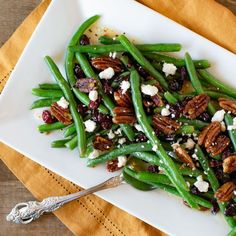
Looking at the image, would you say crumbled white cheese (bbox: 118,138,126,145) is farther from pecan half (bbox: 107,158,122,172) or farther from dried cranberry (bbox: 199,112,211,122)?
Result: dried cranberry (bbox: 199,112,211,122)

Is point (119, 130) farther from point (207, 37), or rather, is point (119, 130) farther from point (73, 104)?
point (207, 37)

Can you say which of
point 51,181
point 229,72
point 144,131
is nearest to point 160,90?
point 144,131

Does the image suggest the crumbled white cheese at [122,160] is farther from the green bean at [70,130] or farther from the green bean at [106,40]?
the green bean at [106,40]

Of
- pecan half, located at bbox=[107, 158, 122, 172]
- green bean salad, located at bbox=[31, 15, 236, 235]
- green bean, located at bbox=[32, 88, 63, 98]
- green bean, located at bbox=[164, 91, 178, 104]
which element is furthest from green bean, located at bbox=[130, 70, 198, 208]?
green bean, located at bbox=[32, 88, 63, 98]

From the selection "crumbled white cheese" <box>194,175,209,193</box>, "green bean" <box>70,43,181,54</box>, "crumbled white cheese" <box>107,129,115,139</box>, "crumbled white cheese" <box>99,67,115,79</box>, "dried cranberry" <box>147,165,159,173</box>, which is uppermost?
"green bean" <box>70,43,181,54</box>

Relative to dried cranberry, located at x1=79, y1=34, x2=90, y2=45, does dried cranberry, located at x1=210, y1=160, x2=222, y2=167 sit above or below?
below

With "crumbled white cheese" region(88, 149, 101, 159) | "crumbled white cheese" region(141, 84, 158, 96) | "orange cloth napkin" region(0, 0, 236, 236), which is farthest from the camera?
"orange cloth napkin" region(0, 0, 236, 236)

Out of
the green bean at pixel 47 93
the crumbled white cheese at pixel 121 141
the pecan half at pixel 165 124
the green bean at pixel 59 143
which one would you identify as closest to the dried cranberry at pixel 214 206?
the pecan half at pixel 165 124
